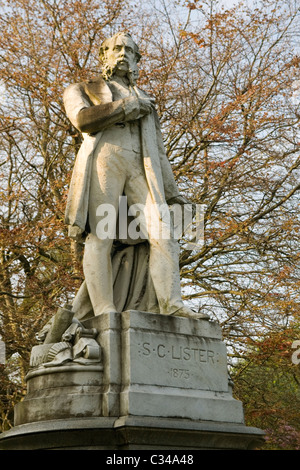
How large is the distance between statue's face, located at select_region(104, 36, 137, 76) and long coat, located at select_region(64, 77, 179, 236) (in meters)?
0.21

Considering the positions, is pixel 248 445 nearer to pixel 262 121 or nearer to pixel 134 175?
pixel 134 175

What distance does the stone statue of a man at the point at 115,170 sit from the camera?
673cm

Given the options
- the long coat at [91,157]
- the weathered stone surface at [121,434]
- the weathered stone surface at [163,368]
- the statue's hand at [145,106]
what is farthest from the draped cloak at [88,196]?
the weathered stone surface at [121,434]

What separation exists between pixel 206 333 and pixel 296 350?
7.05m

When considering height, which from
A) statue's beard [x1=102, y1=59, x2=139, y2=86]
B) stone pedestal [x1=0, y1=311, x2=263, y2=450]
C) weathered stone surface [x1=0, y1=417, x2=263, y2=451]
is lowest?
weathered stone surface [x1=0, y1=417, x2=263, y2=451]

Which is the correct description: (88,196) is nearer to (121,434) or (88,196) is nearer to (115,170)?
(115,170)

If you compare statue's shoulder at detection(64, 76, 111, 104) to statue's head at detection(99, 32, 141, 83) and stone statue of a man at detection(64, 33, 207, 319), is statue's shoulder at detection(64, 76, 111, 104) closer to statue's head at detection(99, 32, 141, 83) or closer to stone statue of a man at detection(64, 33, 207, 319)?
stone statue of a man at detection(64, 33, 207, 319)

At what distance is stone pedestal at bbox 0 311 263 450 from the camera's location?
5.72 m

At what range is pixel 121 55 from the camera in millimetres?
7414

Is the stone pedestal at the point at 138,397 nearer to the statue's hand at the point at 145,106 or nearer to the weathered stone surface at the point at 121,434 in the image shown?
the weathered stone surface at the point at 121,434

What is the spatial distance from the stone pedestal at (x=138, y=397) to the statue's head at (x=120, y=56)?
268 centimetres

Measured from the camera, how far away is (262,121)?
46.8 ft

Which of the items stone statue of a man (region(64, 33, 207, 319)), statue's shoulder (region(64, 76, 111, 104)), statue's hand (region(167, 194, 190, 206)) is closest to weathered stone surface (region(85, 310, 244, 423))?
stone statue of a man (region(64, 33, 207, 319))
